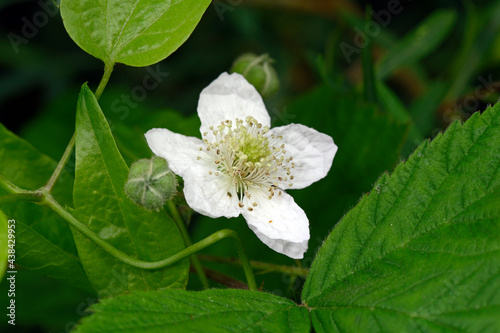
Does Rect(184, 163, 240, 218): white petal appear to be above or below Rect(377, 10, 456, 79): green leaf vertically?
A: below

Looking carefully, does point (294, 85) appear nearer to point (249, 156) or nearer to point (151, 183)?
point (249, 156)

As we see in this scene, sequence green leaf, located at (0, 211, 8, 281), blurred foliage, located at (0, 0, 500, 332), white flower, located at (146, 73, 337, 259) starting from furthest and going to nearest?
blurred foliage, located at (0, 0, 500, 332) → white flower, located at (146, 73, 337, 259) → green leaf, located at (0, 211, 8, 281)

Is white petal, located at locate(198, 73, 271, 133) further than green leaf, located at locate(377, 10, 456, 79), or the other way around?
green leaf, located at locate(377, 10, 456, 79)

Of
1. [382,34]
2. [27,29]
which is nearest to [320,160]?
[382,34]

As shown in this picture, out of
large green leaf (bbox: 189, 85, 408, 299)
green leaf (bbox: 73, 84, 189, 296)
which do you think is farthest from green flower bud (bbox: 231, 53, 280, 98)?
green leaf (bbox: 73, 84, 189, 296)

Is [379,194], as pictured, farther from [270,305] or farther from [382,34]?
[382,34]

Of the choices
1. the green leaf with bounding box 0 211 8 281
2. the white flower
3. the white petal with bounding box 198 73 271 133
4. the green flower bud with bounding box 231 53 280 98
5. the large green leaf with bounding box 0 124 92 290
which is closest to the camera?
the green leaf with bounding box 0 211 8 281

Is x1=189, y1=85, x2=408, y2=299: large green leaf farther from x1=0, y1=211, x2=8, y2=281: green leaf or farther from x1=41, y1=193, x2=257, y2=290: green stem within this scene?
x1=0, y1=211, x2=8, y2=281: green leaf
